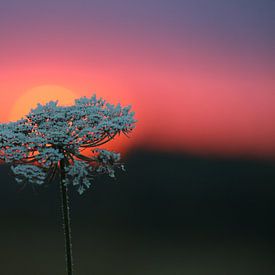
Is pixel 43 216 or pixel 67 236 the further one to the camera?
pixel 43 216

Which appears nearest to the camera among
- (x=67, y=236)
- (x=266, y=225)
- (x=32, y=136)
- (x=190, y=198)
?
(x=67, y=236)

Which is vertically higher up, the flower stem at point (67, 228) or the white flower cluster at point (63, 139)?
the white flower cluster at point (63, 139)

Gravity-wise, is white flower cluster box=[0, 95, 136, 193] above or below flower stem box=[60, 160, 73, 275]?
above

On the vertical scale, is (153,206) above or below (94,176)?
above

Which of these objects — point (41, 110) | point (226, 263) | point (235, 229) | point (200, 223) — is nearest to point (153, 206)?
point (200, 223)

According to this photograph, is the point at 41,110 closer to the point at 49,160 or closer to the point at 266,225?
the point at 49,160

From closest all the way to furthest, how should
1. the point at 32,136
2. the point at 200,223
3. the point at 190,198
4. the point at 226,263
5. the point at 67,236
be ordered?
the point at 67,236 < the point at 32,136 < the point at 226,263 < the point at 200,223 < the point at 190,198

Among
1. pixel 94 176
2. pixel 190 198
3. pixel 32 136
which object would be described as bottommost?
pixel 94 176

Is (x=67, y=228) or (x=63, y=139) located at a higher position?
(x=63, y=139)
